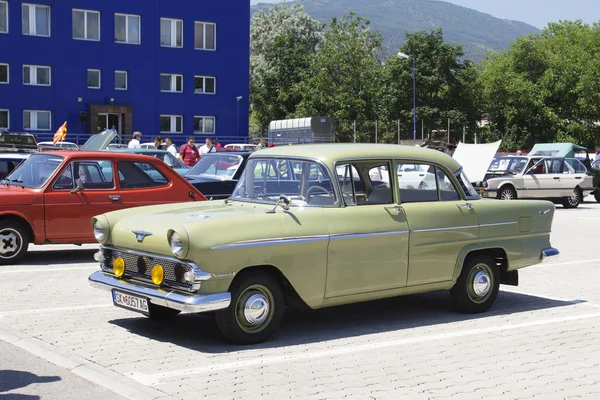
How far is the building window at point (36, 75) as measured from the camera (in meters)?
47.4

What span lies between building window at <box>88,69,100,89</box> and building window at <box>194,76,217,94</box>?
21.4 ft

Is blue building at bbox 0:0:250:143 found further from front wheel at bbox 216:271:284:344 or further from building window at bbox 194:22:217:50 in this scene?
front wheel at bbox 216:271:284:344

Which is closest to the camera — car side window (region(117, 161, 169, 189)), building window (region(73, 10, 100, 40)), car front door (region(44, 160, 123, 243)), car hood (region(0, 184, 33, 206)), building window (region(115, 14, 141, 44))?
car hood (region(0, 184, 33, 206))

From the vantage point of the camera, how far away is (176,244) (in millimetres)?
7012

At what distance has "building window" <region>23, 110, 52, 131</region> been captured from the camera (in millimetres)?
47719

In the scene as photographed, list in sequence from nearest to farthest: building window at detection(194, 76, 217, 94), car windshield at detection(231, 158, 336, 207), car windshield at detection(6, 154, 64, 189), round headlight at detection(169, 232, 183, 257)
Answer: round headlight at detection(169, 232, 183, 257) → car windshield at detection(231, 158, 336, 207) → car windshield at detection(6, 154, 64, 189) → building window at detection(194, 76, 217, 94)

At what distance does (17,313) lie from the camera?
28.4 ft

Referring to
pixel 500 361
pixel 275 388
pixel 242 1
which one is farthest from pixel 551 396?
pixel 242 1

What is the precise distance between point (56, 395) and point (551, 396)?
3.42 meters

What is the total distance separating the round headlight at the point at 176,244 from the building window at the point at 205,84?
47.3m

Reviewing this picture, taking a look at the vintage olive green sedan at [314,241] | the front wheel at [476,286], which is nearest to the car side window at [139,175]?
the vintage olive green sedan at [314,241]

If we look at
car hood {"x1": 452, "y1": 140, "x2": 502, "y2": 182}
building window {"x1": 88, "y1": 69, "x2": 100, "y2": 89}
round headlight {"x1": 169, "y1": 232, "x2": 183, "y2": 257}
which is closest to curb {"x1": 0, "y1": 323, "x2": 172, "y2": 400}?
round headlight {"x1": 169, "y1": 232, "x2": 183, "y2": 257}

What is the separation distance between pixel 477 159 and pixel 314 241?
695 inches

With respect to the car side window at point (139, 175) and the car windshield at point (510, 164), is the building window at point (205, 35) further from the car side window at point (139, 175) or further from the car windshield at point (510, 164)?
the car side window at point (139, 175)
